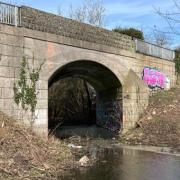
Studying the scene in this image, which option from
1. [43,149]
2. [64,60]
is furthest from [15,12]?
[43,149]

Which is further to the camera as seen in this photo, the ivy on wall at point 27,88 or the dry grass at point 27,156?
the ivy on wall at point 27,88

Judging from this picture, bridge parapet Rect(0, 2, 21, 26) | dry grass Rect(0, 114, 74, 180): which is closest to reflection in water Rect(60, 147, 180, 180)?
dry grass Rect(0, 114, 74, 180)

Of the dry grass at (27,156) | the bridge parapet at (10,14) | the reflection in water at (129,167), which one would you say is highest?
the bridge parapet at (10,14)

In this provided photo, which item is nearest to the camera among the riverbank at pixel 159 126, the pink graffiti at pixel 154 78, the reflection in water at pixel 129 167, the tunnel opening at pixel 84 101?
the reflection in water at pixel 129 167

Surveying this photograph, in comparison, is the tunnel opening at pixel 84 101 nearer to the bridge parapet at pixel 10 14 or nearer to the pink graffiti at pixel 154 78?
the pink graffiti at pixel 154 78

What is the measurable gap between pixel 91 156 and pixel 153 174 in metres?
4.17

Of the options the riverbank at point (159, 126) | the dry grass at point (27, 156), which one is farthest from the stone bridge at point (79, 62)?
the dry grass at point (27, 156)

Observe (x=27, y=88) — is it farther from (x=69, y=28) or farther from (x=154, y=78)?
(x=154, y=78)

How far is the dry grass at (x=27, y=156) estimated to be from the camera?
11.2m

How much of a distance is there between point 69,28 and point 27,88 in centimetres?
473

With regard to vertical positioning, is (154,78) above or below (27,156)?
above

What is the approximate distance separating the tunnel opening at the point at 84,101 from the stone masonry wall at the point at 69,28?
1364 mm

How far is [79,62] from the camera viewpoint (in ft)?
72.0

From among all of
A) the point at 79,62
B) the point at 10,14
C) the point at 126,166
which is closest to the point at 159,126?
the point at 79,62
